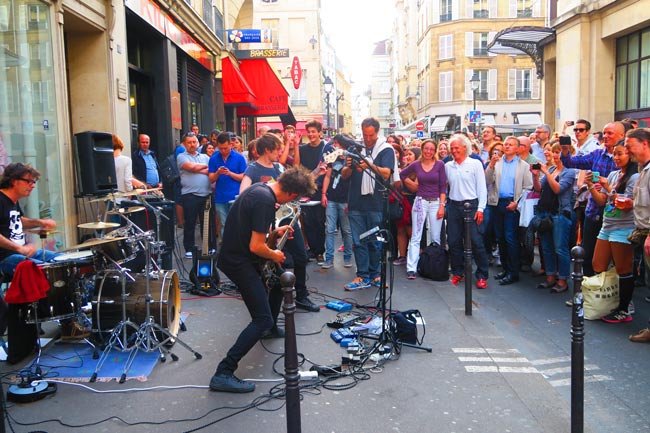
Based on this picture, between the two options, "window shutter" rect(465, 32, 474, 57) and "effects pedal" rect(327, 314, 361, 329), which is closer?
"effects pedal" rect(327, 314, 361, 329)

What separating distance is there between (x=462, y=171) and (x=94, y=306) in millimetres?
5166

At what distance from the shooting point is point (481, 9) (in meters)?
51.6

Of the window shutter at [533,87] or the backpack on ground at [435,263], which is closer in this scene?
the backpack on ground at [435,263]

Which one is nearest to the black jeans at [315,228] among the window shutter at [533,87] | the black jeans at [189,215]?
the black jeans at [189,215]

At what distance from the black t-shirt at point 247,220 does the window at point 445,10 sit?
171ft

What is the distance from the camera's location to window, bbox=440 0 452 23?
172ft

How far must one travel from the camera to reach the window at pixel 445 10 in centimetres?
5228

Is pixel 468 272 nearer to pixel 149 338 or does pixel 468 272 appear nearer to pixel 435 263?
pixel 435 263

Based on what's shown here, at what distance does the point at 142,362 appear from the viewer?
17.1ft

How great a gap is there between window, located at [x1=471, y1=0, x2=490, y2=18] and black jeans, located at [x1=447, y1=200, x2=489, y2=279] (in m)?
48.0

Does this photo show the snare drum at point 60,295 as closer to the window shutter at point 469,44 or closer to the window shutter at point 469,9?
the window shutter at point 469,44

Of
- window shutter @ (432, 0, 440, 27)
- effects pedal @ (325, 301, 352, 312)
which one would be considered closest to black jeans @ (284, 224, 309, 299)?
effects pedal @ (325, 301, 352, 312)

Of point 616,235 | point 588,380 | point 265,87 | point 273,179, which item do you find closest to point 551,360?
point 588,380

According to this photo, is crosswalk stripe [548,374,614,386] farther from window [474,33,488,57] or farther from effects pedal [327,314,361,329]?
window [474,33,488,57]
